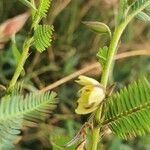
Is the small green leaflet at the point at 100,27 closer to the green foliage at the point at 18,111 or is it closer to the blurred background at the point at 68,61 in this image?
the green foliage at the point at 18,111

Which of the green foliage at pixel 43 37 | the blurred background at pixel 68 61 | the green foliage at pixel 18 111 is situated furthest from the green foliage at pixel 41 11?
the blurred background at pixel 68 61

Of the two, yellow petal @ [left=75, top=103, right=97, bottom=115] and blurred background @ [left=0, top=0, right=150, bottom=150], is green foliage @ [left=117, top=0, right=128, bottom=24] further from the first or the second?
blurred background @ [left=0, top=0, right=150, bottom=150]

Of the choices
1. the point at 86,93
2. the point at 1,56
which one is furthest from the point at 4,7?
the point at 86,93

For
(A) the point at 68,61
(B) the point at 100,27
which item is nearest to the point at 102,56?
(B) the point at 100,27

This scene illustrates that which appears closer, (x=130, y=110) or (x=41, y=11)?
(x=130, y=110)

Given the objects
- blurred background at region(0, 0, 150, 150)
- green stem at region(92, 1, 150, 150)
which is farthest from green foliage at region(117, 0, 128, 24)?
blurred background at region(0, 0, 150, 150)

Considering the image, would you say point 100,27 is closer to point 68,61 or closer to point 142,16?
point 142,16
